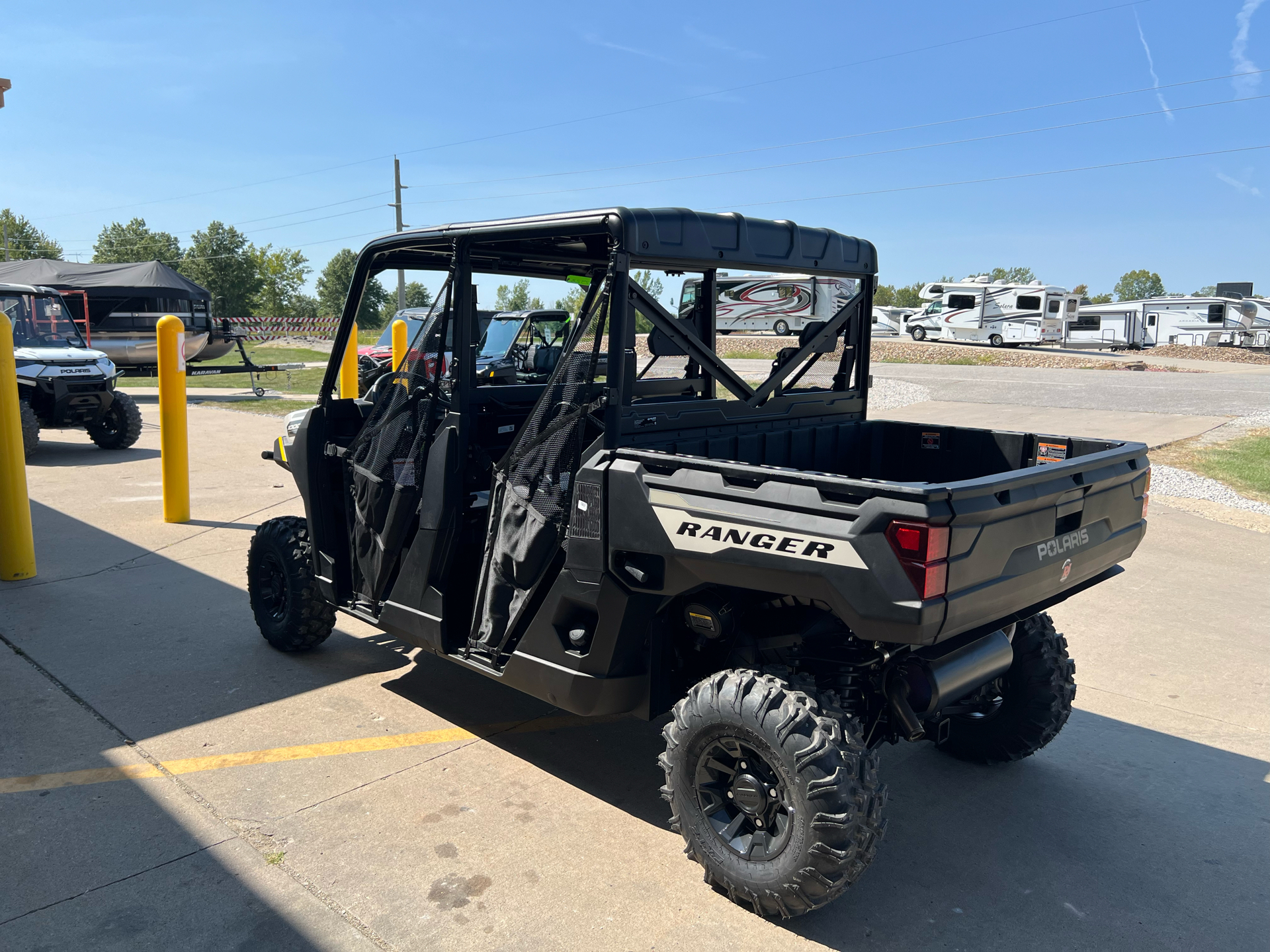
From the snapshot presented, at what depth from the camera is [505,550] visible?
3547 mm

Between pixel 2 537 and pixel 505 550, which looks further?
pixel 2 537

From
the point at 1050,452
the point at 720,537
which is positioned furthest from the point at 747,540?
the point at 1050,452

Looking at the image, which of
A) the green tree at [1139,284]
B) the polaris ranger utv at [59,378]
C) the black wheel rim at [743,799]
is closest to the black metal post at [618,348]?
the black wheel rim at [743,799]

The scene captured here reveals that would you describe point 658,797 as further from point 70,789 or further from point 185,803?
point 70,789

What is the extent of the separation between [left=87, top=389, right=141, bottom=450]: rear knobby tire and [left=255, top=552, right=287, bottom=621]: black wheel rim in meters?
8.59

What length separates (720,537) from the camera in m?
2.81

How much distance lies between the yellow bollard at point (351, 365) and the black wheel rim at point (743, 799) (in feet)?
8.75

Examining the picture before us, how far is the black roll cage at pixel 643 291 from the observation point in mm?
3252

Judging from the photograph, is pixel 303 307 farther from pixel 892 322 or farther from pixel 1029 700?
pixel 1029 700

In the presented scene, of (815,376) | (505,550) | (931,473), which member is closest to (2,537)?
(505,550)

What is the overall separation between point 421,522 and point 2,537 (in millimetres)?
4225

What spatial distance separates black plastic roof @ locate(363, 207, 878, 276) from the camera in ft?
10.6

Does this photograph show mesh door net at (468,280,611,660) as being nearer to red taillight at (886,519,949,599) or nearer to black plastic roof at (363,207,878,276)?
black plastic roof at (363,207,878,276)

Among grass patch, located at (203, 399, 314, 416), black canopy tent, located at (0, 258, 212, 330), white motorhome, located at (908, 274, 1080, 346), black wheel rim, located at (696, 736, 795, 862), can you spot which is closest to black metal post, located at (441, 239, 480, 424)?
black wheel rim, located at (696, 736, 795, 862)
